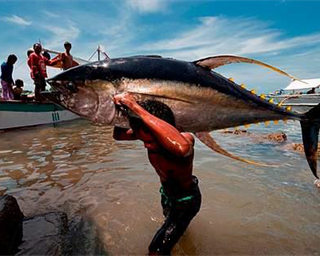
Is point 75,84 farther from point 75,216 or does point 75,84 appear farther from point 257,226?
point 257,226

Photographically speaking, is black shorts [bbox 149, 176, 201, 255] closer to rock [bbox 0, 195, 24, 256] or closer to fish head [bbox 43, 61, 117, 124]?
fish head [bbox 43, 61, 117, 124]

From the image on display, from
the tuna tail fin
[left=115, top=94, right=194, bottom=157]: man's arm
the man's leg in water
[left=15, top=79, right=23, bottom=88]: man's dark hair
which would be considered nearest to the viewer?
[left=115, top=94, right=194, bottom=157]: man's arm

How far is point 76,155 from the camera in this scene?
6445 mm

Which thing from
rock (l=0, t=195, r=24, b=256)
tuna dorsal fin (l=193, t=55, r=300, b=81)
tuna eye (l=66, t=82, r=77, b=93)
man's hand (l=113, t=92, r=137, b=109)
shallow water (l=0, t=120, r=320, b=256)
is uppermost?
tuna dorsal fin (l=193, t=55, r=300, b=81)

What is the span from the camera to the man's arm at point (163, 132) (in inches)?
69.5

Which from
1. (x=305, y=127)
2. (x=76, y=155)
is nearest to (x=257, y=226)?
(x=305, y=127)

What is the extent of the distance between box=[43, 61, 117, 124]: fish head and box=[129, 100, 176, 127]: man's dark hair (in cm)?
18

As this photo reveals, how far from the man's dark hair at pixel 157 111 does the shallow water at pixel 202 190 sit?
160 cm

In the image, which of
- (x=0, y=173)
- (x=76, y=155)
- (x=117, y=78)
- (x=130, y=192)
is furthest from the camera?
(x=76, y=155)

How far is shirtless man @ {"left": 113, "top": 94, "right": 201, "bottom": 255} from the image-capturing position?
179 centimetres

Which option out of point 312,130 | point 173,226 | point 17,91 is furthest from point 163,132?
point 17,91

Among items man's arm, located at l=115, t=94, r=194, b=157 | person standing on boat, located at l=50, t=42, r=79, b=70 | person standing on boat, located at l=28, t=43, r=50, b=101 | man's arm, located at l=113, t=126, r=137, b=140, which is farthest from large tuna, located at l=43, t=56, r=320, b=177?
person standing on boat, located at l=50, t=42, r=79, b=70

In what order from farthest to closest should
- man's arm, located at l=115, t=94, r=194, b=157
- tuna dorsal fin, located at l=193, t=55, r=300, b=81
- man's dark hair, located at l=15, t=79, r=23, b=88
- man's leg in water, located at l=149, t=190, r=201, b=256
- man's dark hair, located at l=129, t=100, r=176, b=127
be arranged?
man's dark hair, located at l=15, t=79, r=23, b=88 → man's leg in water, located at l=149, t=190, r=201, b=256 → tuna dorsal fin, located at l=193, t=55, r=300, b=81 → man's dark hair, located at l=129, t=100, r=176, b=127 → man's arm, located at l=115, t=94, r=194, b=157

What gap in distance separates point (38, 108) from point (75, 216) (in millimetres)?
9151
